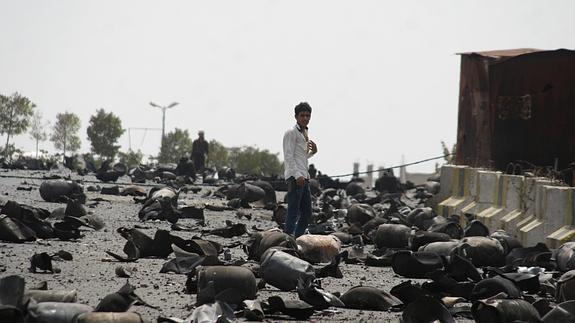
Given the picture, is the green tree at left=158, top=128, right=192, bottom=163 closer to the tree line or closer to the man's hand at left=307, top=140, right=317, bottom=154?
the tree line

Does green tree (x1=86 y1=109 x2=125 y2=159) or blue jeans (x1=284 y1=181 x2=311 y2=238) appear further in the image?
green tree (x1=86 y1=109 x2=125 y2=159)

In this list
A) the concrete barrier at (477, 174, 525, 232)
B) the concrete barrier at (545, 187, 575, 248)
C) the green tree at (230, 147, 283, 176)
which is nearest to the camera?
the concrete barrier at (545, 187, 575, 248)

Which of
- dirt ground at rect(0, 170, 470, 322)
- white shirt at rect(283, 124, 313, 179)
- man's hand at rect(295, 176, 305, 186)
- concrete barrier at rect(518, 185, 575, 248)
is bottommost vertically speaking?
dirt ground at rect(0, 170, 470, 322)

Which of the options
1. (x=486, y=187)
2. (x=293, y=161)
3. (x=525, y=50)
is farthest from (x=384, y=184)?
(x=293, y=161)

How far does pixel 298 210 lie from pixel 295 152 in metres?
0.77

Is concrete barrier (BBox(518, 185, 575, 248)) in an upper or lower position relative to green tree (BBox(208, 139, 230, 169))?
lower

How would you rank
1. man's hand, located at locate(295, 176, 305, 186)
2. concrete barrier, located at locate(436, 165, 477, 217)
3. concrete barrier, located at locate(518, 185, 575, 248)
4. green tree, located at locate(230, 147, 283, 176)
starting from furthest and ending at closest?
green tree, located at locate(230, 147, 283, 176), concrete barrier, located at locate(436, 165, 477, 217), concrete barrier, located at locate(518, 185, 575, 248), man's hand, located at locate(295, 176, 305, 186)

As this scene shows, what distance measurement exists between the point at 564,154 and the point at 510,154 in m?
1.36

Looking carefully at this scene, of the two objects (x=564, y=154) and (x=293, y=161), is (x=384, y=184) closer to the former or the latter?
(x=564, y=154)

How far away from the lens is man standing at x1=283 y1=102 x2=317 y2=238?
1395 cm

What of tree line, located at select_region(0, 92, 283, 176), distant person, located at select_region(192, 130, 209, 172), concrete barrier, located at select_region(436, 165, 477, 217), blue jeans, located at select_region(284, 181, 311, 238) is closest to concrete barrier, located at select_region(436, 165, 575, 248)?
concrete barrier, located at select_region(436, 165, 477, 217)

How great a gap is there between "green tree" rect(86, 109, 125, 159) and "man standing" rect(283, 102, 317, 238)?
76.2 metres

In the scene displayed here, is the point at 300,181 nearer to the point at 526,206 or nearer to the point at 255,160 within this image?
the point at 526,206

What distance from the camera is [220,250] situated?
13.2 m
